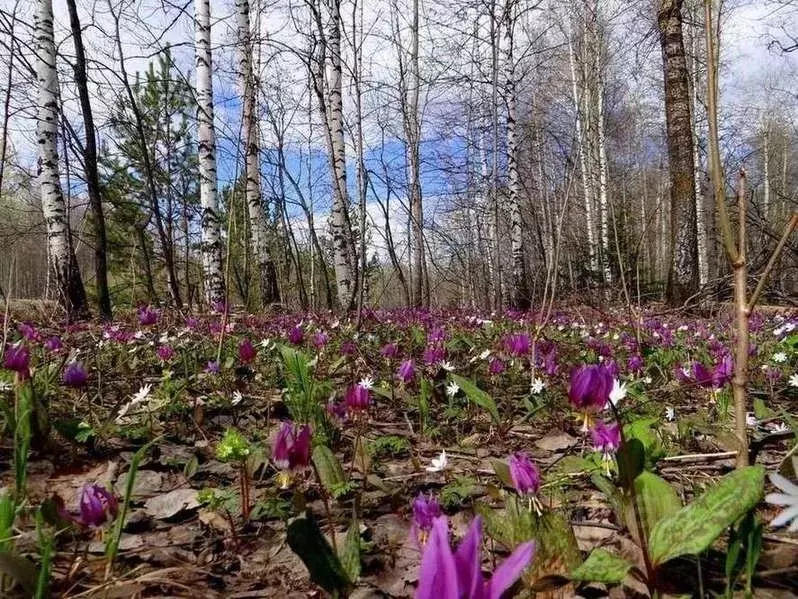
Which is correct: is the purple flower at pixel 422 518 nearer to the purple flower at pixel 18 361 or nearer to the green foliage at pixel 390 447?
the green foliage at pixel 390 447

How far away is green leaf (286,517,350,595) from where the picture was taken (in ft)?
2.58

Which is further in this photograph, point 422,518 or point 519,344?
point 519,344

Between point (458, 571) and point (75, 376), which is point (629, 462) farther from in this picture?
point (75, 376)

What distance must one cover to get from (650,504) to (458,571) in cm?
70

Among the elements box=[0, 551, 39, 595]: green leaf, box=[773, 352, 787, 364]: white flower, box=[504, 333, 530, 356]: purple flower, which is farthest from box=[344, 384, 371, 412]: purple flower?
box=[773, 352, 787, 364]: white flower

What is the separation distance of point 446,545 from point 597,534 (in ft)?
2.94

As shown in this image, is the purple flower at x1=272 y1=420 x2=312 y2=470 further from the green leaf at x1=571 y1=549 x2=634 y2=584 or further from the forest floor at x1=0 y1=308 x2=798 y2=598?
the green leaf at x1=571 y1=549 x2=634 y2=584

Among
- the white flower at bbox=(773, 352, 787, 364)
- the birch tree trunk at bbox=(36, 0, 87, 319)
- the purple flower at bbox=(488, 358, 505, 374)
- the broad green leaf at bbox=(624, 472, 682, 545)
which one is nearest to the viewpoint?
the broad green leaf at bbox=(624, 472, 682, 545)

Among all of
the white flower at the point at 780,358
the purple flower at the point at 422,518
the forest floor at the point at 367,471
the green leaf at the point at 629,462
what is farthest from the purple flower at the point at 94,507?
the white flower at the point at 780,358

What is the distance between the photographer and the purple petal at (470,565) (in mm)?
457

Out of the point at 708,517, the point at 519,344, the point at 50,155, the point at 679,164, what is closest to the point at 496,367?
the point at 519,344

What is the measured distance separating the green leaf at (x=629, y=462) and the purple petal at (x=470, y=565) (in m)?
0.50

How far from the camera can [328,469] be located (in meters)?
1.43

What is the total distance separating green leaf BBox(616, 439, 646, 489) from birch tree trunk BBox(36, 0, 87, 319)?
26.9 ft
